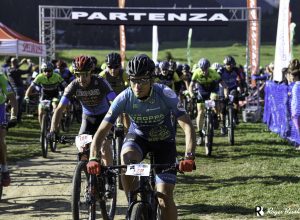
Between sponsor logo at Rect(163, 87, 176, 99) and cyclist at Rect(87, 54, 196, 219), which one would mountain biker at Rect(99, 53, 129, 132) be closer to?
cyclist at Rect(87, 54, 196, 219)

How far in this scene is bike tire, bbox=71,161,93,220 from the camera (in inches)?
225

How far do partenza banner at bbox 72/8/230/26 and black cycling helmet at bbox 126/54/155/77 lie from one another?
19511 millimetres

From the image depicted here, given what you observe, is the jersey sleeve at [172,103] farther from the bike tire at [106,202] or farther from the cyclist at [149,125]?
the bike tire at [106,202]

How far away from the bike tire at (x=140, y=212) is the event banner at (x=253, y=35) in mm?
20448

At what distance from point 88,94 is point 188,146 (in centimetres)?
283

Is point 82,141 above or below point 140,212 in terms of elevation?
above

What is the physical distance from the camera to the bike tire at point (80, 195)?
5.71 meters

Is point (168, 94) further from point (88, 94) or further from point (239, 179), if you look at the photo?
point (239, 179)

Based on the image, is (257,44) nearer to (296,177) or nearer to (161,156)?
(296,177)

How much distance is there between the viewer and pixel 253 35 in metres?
25.1

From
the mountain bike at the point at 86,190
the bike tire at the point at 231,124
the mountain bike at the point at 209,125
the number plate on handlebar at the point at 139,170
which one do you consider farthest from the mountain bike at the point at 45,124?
the number plate on handlebar at the point at 139,170

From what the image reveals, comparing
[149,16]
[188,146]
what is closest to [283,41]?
[149,16]

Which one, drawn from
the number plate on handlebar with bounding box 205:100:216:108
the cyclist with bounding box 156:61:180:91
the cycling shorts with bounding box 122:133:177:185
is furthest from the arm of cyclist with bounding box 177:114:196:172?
the cyclist with bounding box 156:61:180:91

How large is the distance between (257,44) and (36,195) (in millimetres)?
18211
